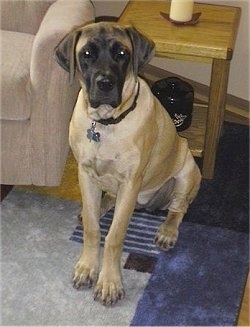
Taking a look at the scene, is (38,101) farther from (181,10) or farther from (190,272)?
(190,272)

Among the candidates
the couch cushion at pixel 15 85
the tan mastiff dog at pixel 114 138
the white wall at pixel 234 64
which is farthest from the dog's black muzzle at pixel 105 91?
the white wall at pixel 234 64

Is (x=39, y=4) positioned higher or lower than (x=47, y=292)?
higher

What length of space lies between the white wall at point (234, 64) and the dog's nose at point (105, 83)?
1.24m

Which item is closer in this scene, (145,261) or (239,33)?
(145,261)

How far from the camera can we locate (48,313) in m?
1.90

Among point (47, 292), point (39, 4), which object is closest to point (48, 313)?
point (47, 292)

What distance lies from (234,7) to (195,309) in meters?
1.32

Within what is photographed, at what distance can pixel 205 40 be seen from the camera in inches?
88.4

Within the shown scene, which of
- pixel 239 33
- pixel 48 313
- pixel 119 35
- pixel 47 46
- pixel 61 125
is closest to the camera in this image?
pixel 119 35

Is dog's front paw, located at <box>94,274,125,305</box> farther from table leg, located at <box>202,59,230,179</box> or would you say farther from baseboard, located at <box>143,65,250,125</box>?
baseboard, located at <box>143,65,250,125</box>

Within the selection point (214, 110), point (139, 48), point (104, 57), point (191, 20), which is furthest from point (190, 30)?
point (104, 57)

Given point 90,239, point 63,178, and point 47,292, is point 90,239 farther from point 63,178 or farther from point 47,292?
point 63,178

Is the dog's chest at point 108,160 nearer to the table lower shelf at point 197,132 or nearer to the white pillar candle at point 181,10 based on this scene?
the table lower shelf at point 197,132

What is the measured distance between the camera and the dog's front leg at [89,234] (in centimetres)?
200
